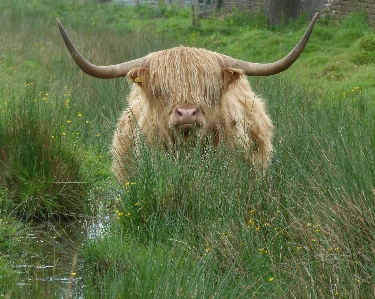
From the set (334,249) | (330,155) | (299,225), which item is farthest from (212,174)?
(334,249)

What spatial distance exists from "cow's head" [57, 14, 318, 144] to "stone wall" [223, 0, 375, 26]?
10.2m

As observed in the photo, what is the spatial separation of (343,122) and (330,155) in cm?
158

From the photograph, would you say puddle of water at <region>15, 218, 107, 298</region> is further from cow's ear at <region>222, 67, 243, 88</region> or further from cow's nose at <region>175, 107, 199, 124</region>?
cow's ear at <region>222, 67, 243, 88</region>

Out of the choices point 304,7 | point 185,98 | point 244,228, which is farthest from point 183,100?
point 304,7

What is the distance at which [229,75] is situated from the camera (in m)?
5.88

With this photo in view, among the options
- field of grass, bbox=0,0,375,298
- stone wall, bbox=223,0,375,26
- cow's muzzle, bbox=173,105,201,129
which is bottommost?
stone wall, bbox=223,0,375,26

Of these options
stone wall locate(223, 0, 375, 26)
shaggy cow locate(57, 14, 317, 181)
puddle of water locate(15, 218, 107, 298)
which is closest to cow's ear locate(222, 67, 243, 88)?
shaggy cow locate(57, 14, 317, 181)

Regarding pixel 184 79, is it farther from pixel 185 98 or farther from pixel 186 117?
pixel 186 117

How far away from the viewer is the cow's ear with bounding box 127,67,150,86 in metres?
5.80

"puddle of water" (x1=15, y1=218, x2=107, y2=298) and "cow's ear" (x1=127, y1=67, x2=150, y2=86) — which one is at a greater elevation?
"cow's ear" (x1=127, y1=67, x2=150, y2=86)

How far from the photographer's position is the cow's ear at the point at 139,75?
229 inches

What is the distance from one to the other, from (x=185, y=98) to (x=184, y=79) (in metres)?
0.14

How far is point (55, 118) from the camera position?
6.17 m

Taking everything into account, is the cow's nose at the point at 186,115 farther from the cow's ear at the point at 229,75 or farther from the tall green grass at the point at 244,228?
the cow's ear at the point at 229,75
